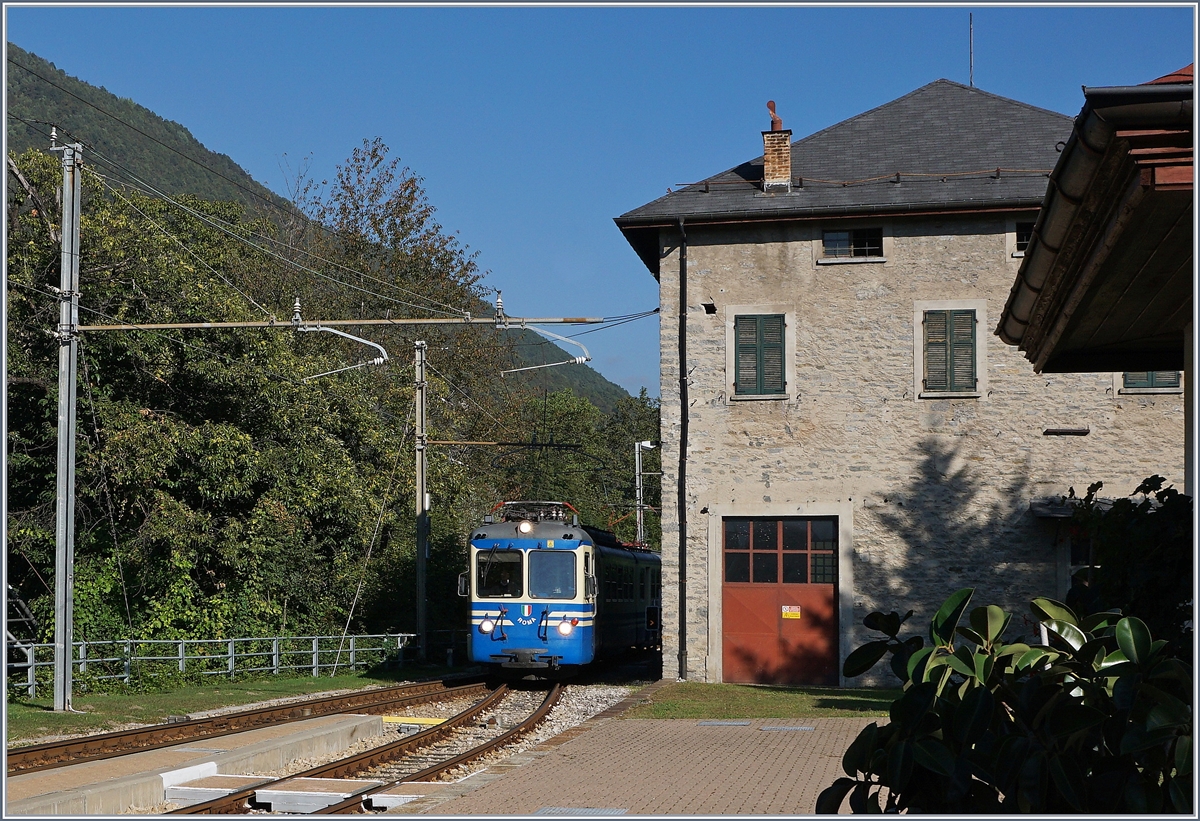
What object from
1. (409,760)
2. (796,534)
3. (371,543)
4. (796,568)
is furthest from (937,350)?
(371,543)

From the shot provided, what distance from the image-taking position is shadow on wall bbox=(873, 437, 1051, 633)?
67.9ft

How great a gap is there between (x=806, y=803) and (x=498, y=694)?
1196 cm

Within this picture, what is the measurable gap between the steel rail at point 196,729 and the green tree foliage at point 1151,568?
33.7ft

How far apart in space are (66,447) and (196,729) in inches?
183

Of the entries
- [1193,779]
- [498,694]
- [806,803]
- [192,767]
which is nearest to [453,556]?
[498,694]

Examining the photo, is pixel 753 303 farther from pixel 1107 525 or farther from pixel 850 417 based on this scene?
pixel 1107 525

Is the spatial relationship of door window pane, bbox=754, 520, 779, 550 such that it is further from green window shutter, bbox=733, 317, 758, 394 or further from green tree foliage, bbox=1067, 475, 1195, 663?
green tree foliage, bbox=1067, 475, 1195, 663

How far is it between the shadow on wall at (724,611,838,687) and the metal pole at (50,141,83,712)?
37.1 feet

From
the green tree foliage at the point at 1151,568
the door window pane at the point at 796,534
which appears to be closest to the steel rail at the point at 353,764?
the door window pane at the point at 796,534

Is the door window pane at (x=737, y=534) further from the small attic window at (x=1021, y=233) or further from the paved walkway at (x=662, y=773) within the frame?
the small attic window at (x=1021, y=233)

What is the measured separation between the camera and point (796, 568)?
21.6 meters

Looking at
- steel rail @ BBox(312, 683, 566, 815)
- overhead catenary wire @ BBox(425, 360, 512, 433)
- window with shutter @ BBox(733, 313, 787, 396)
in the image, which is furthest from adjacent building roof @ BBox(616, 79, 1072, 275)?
overhead catenary wire @ BBox(425, 360, 512, 433)

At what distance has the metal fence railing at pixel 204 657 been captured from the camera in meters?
20.6

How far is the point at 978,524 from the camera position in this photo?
68.5ft
